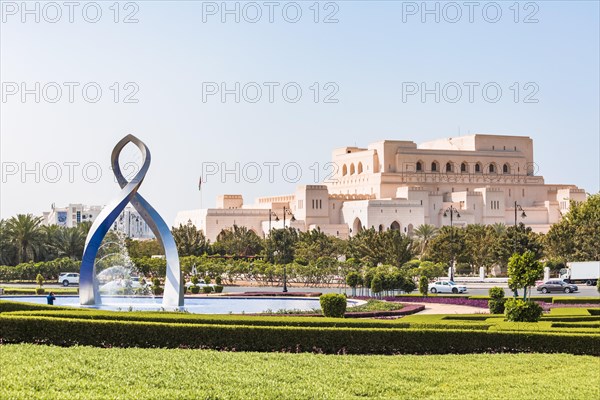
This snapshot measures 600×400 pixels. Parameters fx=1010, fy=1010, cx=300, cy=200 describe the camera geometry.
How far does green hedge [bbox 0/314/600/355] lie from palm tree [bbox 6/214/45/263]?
37666mm

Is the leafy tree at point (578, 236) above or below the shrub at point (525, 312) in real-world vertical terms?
above

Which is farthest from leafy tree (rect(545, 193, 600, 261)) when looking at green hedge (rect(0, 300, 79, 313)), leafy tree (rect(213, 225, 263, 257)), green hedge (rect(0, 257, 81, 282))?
green hedge (rect(0, 300, 79, 313))

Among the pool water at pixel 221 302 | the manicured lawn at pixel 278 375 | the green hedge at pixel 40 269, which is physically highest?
the green hedge at pixel 40 269

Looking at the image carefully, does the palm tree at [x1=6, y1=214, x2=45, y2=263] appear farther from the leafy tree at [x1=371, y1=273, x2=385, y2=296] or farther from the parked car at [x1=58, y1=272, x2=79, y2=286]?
the leafy tree at [x1=371, y1=273, x2=385, y2=296]

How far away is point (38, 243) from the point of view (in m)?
54.0

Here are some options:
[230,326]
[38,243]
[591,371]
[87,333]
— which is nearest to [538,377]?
[591,371]

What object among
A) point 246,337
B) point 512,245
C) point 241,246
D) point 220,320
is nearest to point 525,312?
point 220,320

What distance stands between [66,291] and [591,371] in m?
27.6

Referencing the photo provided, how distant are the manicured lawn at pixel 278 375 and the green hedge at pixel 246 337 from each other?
698 millimetres

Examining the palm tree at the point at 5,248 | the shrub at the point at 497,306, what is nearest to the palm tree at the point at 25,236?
the palm tree at the point at 5,248

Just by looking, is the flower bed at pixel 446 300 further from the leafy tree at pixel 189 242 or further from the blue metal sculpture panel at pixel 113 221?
the leafy tree at pixel 189 242

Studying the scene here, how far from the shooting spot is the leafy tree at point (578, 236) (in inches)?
2208

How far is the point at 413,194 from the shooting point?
84.9m

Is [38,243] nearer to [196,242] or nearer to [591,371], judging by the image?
[196,242]
